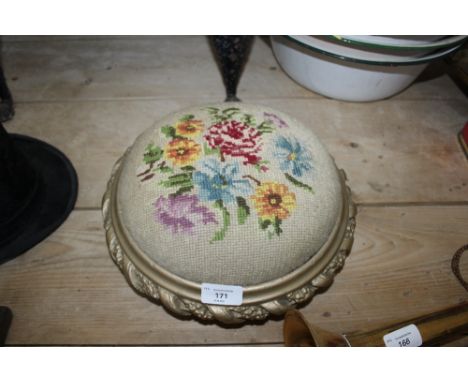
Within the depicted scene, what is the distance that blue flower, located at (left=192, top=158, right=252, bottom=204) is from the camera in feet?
1.94

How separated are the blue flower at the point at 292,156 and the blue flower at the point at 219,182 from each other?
76 mm

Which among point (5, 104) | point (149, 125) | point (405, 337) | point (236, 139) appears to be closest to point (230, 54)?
point (149, 125)

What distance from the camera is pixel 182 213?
1.93ft

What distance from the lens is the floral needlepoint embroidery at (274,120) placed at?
27.7 inches

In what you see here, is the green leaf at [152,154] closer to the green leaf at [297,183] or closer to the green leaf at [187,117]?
the green leaf at [187,117]

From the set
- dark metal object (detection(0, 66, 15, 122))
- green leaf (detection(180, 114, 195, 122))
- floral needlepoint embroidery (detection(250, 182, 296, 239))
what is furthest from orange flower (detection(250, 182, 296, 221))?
dark metal object (detection(0, 66, 15, 122))

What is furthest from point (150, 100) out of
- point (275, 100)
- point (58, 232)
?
point (58, 232)

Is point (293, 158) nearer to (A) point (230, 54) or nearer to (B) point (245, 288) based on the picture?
(B) point (245, 288)

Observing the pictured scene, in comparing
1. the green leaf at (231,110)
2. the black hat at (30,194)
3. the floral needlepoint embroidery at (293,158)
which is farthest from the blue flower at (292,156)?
the black hat at (30,194)

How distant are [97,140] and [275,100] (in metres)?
0.50

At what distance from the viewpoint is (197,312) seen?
61 centimetres

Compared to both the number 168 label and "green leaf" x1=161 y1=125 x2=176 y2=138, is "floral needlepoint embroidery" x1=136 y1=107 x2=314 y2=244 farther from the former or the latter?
the number 168 label

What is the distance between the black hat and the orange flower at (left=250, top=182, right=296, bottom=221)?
488 mm

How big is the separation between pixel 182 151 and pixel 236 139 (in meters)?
0.09
